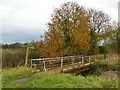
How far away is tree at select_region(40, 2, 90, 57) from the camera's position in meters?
31.8

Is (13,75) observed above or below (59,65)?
below

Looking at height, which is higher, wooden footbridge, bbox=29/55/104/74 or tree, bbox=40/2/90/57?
tree, bbox=40/2/90/57

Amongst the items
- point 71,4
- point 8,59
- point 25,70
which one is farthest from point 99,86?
point 71,4

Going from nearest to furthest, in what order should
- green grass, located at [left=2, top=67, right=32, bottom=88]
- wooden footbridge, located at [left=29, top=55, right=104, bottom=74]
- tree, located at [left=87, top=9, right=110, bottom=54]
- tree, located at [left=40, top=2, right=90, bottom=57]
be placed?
green grass, located at [left=2, top=67, right=32, bottom=88] < wooden footbridge, located at [left=29, top=55, right=104, bottom=74] < tree, located at [left=40, top=2, right=90, bottom=57] < tree, located at [left=87, top=9, right=110, bottom=54]

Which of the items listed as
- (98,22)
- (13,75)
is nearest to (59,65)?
(13,75)

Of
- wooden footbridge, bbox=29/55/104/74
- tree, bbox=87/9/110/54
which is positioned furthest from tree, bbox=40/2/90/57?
tree, bbox=87/9/110/54

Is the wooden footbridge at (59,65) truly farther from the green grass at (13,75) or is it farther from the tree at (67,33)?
the tree at (67,33)

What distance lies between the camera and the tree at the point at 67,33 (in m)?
31.8

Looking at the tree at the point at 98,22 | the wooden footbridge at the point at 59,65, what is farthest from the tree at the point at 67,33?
the tree at the point at 98,22

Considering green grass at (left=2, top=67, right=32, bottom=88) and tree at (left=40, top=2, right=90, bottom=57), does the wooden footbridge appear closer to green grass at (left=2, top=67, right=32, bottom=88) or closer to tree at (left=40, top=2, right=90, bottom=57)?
green grass at (left=2, top=67, right=32, bottom=88)

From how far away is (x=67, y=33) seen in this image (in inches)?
1312

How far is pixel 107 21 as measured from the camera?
46.9 meters

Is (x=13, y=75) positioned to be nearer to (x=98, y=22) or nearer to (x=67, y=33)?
(x=67, y=33)

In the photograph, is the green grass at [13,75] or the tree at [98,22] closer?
the green grass at [13,75]
